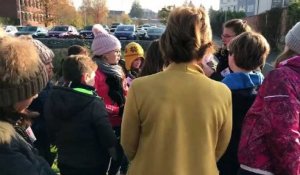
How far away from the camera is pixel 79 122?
11.0 ft

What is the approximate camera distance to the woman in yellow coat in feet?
7.83

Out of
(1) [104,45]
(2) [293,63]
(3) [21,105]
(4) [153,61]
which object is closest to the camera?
(3) [21,105]

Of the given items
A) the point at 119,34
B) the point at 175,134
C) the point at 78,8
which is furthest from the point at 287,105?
the point at 78,8

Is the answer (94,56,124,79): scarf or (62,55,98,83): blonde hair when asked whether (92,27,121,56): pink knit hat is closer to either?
(94,56,124,79): scarf

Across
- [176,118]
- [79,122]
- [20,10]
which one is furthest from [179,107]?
[20,10]

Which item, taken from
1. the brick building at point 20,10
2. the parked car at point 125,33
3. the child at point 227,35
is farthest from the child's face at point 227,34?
the brick building at point 20,10

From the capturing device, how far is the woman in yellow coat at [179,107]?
2387 millimetres

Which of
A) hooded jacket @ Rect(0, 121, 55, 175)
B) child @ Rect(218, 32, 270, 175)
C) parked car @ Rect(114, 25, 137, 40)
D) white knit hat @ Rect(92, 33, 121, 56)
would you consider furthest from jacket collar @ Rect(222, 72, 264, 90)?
parked car @ Rect(114, 25, 137, 40)

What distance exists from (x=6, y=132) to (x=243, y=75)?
1.96 m

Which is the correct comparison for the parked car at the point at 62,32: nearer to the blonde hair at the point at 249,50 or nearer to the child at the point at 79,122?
the child at the point at 79,122

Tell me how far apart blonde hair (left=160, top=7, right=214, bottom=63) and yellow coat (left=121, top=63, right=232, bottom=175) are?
2.9 inches

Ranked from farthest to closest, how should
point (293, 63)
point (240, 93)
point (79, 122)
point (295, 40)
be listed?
point (79, 122) → point (240, 93) → point (295, 40) → point (293, 63)

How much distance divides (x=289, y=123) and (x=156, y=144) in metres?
0.77

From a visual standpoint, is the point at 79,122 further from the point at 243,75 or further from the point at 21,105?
the point at 21,105
